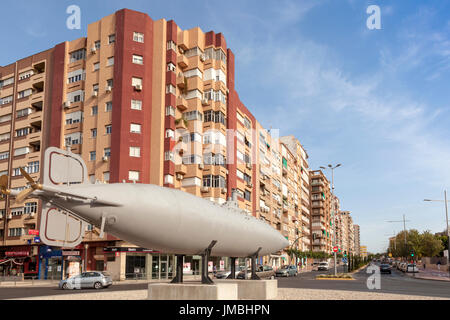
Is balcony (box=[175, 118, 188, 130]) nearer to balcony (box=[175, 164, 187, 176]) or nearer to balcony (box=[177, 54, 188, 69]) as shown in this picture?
balcony (box=[175, 164, 187, 176])

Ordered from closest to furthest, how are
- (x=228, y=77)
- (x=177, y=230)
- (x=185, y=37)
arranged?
(x=177, y=230) < (x=185, y=37) < (x=228, y=77)

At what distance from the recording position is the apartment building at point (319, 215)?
435 ft

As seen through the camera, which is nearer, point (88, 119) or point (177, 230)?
point (177, 230)

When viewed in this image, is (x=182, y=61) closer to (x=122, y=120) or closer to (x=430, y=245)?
(x=122, y=120)

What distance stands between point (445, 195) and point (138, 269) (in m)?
39.8

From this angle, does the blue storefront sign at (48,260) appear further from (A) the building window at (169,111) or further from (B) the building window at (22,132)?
(A) the building window at (169,111)

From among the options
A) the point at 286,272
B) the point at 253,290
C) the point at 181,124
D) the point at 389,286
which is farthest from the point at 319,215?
the point at 253,290

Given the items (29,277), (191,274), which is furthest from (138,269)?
(29,277)

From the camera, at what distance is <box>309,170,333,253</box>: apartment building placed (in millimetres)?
132438

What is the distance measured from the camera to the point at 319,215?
446ft

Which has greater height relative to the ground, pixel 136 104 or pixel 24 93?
pixel 24 93

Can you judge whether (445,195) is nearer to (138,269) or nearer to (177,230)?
(138,269)
